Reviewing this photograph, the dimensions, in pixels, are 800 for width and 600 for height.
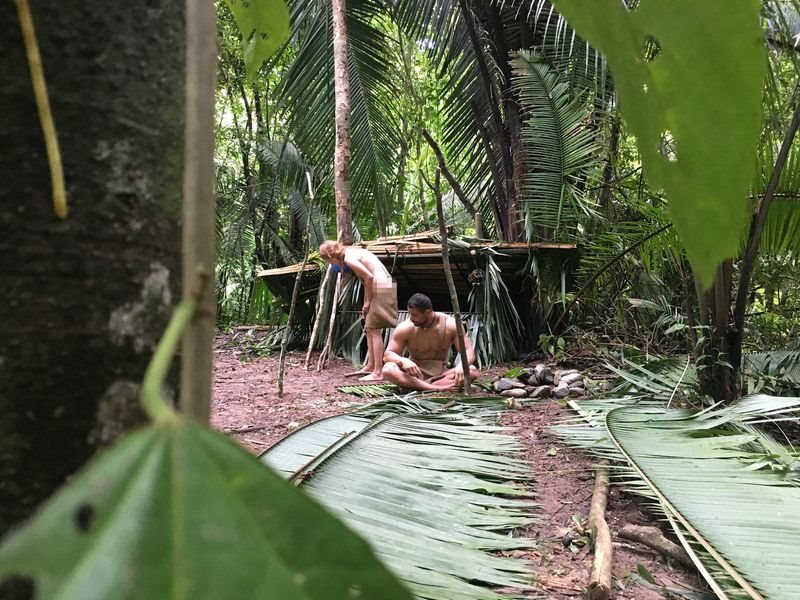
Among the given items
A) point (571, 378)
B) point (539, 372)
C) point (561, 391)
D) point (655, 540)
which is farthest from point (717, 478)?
point (539, 372)

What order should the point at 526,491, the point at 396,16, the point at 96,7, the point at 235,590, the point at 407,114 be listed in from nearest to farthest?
the point at 235,590 → the point at 96,7 → the point at 526,491 → the point at 396,16 → the point at 407,114

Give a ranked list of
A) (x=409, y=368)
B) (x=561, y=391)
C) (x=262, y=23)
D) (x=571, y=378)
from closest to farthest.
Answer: (x=262, y=23), (x=561, y=391), (x=571, y=378), (x=409, y=368)

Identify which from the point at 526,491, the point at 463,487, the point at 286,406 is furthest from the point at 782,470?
the point at 286,406

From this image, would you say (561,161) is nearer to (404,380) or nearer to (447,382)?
(447,382)

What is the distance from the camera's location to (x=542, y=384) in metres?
2.78

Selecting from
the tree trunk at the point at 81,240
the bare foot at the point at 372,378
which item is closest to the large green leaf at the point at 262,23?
the tree trunk at the point at 81,240

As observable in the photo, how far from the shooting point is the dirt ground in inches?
39.3

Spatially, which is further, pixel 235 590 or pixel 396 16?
pixel 396 16

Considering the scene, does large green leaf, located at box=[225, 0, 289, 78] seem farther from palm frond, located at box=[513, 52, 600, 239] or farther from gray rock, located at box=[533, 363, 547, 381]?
palm frond, located at box=[513, 52, 600, 239]

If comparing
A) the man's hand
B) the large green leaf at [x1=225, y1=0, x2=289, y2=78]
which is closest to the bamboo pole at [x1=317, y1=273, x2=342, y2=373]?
the man's hand

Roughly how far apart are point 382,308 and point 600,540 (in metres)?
2.49

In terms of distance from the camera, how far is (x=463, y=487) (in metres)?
1.21

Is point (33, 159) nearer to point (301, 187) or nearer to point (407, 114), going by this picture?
point (407, 114)

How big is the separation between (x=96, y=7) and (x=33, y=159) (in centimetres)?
7
